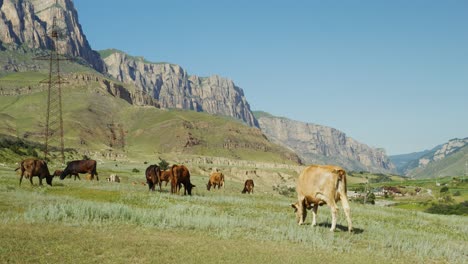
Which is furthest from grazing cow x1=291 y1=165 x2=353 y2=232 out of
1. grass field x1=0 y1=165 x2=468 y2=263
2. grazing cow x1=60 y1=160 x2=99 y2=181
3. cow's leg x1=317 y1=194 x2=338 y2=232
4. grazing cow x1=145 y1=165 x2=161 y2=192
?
grazing cow x1=60 y1=160 x2=99 y2=181

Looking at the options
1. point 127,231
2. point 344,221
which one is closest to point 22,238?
point 127,231

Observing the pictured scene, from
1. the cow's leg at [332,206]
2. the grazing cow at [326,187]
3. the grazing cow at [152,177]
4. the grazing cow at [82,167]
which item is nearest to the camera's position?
the cow's leg at [332,206]

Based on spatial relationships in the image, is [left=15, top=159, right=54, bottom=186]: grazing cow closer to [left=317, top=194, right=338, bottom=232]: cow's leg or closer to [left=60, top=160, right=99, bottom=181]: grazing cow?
[left=60, top=160, right=99, bottom=181]: grazing cow

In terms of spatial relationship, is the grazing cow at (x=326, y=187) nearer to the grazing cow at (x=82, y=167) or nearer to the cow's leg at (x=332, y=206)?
the cow's leg at (x=332, y=206)

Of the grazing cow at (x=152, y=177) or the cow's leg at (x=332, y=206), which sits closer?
the cow's leg at (x=332, y=206)

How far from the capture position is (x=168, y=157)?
195250 mm

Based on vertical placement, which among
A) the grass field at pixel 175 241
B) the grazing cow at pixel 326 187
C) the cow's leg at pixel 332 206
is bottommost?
the grass field at pixel 175 241

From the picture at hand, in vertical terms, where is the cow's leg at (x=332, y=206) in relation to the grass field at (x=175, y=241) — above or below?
above

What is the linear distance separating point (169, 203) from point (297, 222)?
8518mm

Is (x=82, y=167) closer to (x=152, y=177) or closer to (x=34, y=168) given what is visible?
(x=34, y=168)

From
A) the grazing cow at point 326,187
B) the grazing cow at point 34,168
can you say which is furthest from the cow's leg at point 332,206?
the grazing cow at point 34,168

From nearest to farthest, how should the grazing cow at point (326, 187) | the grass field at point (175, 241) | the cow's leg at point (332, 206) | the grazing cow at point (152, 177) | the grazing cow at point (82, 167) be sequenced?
the grass field at point (175, 241), the cow's leg at point (332, 206), the grazing cow at point (326, 187), the grazing cow at point (152, 177), the grazing cow at point (82, 167)

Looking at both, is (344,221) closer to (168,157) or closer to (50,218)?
(50,218)

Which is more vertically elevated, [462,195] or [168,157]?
[168,157]
